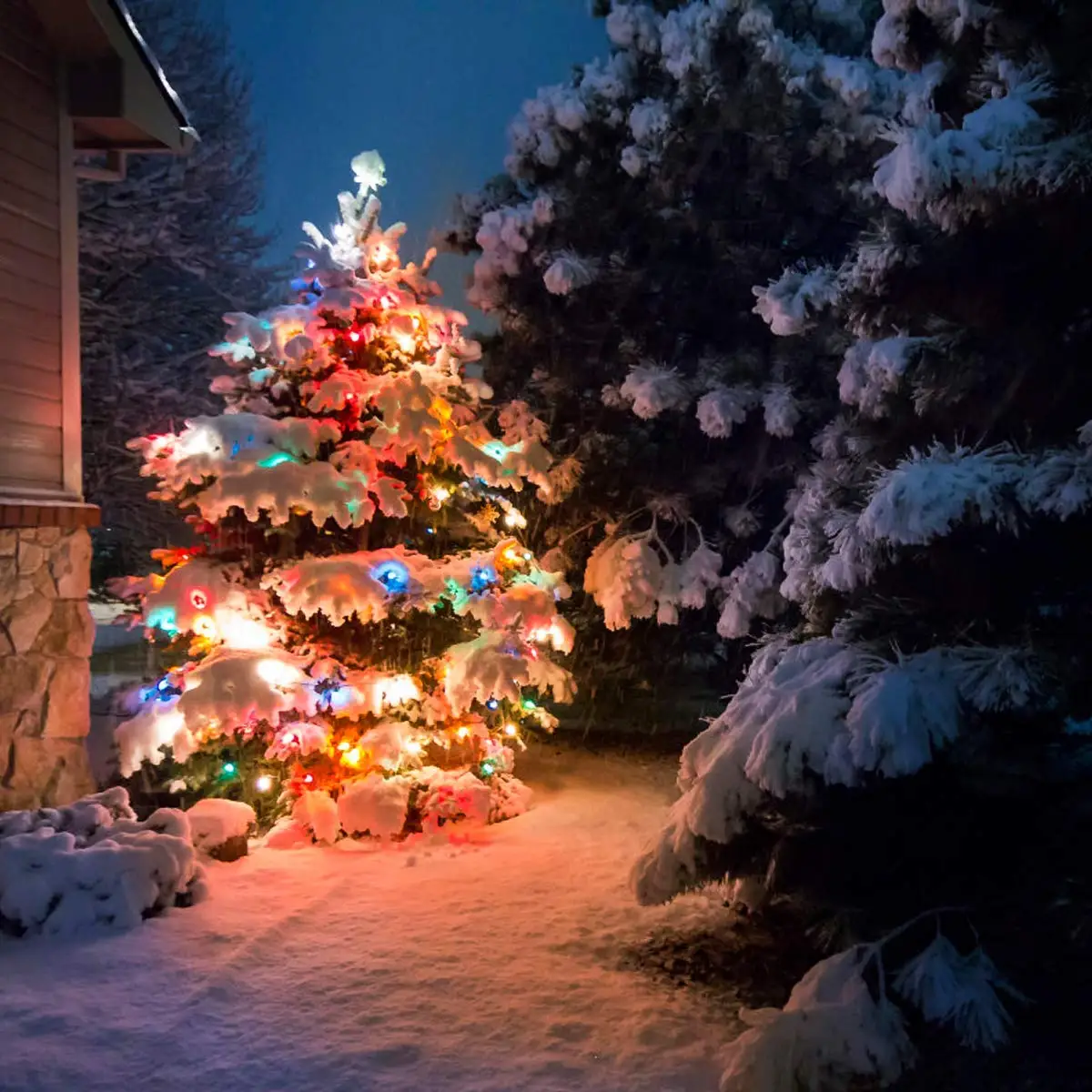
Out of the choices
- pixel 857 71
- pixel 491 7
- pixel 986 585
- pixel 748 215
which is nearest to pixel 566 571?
pixel 748 215

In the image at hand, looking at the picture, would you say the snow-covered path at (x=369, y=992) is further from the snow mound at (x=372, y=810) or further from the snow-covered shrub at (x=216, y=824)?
the snow mound at (x=372, y=810)

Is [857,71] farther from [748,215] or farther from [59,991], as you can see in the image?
[59,991]

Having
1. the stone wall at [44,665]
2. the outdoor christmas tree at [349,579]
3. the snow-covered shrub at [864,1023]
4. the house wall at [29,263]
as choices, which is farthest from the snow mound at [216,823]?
the snow-covered shrub at [864,1023]

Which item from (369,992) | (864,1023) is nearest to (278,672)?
(369,992)

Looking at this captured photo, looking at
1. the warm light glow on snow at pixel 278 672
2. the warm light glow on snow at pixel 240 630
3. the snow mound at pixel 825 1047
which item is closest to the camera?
the snow mound at pixel 825 1047

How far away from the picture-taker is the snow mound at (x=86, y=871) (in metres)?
4.64

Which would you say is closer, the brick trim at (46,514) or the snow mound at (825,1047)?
the snow mound at (825,1047)

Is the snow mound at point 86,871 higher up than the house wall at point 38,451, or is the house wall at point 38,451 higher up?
the house wall at point 38,451

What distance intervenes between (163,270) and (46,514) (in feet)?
27.1

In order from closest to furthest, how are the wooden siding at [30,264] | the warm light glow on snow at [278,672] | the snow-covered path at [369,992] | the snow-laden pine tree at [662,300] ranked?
the snow-covered path at [369,992]
the wooden siding at [30,264]
the warm light glow on snow at [278,672]
the snow-laden pine tree at [662,300]

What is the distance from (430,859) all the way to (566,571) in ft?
13.3

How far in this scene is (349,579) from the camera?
20.6 feet

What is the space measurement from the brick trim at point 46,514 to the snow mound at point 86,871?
170 cm

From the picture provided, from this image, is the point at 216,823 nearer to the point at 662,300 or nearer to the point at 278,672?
the point at 278,672
